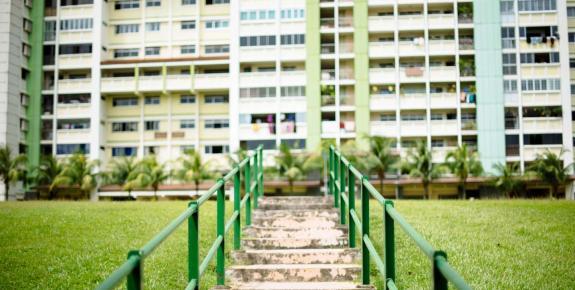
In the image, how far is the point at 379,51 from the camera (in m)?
51.7

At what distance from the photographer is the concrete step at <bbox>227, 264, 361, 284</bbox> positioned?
808cm

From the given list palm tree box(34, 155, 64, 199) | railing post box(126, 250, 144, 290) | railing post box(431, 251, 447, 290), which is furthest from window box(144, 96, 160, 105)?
railing post box(431, 251, 447, 290)

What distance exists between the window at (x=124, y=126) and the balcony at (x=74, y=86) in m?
3.71

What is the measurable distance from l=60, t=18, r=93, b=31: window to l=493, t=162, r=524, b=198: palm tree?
1402 inches

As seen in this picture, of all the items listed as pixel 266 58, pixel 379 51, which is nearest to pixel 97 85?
pixel 266 58

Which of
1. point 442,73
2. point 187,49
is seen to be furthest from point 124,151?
point 442,73

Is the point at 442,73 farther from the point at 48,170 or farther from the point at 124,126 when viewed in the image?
the point at 48,170

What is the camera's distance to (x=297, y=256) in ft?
28.7

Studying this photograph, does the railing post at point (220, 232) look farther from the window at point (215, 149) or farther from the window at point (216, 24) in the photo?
the window at point (216, 24)

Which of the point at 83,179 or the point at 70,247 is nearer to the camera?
the point at 70,247

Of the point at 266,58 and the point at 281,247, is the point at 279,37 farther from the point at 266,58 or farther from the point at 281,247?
the point at 281,247

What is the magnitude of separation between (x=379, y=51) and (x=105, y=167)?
2459cm

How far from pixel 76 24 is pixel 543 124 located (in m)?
39.9

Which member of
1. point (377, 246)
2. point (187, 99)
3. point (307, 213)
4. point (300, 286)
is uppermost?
point (187, 99)
